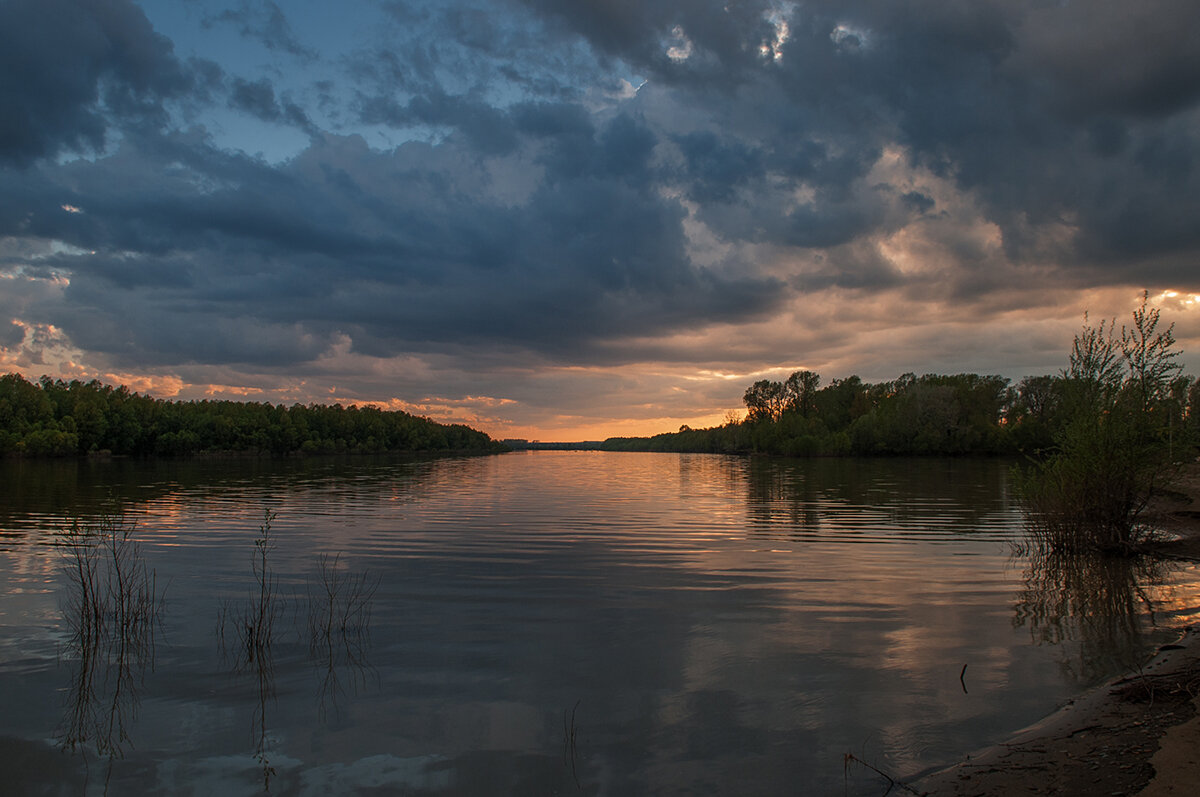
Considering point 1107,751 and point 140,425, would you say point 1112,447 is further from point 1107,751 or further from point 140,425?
point 140,425

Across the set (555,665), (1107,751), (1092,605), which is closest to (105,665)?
(555,665)

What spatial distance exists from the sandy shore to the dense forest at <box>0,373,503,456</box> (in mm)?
121336

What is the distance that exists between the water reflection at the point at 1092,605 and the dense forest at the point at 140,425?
395 ft

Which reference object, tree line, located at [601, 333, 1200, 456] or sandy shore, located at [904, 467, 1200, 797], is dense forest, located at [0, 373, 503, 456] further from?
sandy shore, located at [904, 467, 1200, 797]

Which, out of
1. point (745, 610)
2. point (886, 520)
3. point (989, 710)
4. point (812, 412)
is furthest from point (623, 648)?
point (812, 412)

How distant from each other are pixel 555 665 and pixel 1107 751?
6.76 metres

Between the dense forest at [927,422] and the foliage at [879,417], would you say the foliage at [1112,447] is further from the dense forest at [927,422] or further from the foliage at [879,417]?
the foliage at [879,417]

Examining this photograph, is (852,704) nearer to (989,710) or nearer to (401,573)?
(989,710)

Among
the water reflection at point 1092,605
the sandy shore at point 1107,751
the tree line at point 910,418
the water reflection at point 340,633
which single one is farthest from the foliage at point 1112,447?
the tree line at point 910,418

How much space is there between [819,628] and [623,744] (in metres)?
5.82

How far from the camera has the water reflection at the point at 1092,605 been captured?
398 inches

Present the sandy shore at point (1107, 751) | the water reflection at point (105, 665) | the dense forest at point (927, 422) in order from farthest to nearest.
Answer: the dense forest at point (927, 422)
the water reflection at point (105, 665)
the sandy shore at point (1107, 751)

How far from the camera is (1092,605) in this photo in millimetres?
13289

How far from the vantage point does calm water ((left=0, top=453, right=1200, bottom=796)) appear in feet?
22.7
